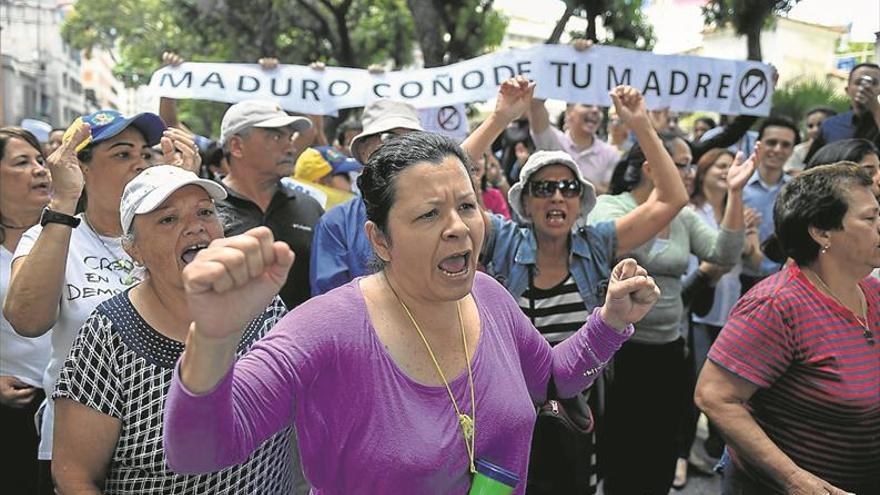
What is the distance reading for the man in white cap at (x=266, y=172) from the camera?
372 centimetres

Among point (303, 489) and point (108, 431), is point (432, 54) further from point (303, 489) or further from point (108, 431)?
point (108, 431)

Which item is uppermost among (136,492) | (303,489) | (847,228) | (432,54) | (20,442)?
(432,54)

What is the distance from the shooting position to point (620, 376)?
3949 mm

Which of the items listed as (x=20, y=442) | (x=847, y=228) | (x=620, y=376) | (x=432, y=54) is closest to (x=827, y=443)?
(x=847, y=228)

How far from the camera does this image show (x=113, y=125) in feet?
9.66

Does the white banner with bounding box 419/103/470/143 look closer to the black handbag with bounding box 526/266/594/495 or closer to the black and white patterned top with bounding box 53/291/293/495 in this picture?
the black handbag with bounding box 526/266/594/495

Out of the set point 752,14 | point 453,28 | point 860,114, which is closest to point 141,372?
point 860,114

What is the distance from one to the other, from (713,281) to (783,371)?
6.36ft

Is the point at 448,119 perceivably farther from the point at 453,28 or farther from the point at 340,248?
the point at 453,28

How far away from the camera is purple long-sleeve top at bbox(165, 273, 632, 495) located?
1580mm

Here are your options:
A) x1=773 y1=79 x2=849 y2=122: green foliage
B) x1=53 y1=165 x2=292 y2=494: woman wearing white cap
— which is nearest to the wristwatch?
x1=53 y1=165 x2=292 y2=494: woman wearing white cap

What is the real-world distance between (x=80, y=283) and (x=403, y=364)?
1410 millimetres

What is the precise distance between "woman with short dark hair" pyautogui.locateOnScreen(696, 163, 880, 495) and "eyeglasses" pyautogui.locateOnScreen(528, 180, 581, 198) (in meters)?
0.94

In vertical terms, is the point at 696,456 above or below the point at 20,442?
below
